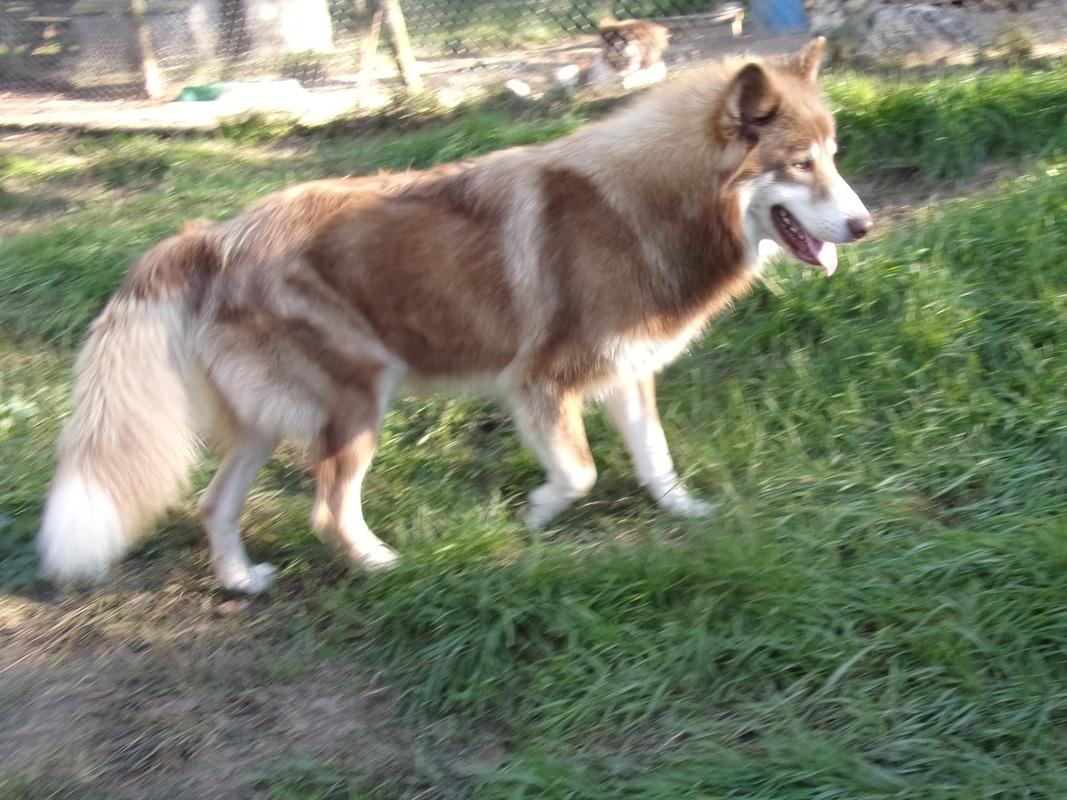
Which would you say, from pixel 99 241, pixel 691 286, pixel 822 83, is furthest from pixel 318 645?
pixel 822 83

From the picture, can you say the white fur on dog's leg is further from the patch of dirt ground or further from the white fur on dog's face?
the white fur on dog's face

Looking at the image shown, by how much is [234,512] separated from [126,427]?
525 mm

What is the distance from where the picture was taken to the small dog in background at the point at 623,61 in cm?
752

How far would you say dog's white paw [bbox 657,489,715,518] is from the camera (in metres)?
3.82

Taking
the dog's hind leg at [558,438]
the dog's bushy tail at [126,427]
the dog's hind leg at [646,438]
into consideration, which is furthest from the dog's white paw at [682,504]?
the dog's bushy tail at [126,427]

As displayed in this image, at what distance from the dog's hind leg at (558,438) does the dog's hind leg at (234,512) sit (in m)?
0.88

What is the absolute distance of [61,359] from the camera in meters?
5.38

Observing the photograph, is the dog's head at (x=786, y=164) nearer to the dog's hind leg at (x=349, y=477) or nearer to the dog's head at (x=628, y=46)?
the dog's hind leg at (x=349, y=477)

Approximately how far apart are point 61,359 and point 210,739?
9.84ft

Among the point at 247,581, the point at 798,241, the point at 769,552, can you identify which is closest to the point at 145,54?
the point at 247,581

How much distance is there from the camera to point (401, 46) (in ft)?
26.3

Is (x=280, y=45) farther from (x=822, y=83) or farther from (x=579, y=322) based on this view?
(x=579, y=322)

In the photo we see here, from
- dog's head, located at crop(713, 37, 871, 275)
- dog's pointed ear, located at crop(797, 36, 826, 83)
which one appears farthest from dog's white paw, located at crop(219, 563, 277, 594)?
dog's pointed ear, located at crop(797, 36, 826, 83)

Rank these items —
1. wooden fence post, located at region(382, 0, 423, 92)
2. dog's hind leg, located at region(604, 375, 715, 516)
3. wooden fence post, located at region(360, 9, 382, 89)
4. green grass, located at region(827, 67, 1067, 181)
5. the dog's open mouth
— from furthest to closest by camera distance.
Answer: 1. wooden fence post, located at region(360, 9, 382, 89)
2. wooden fence post, located at region(382, 0, 423, 92)
3. green grass, located at region(827, 67, 1067, 181)
4. dog's hind leg, located at region(604, 375, 715, 516)
5. the dog's open mouth
